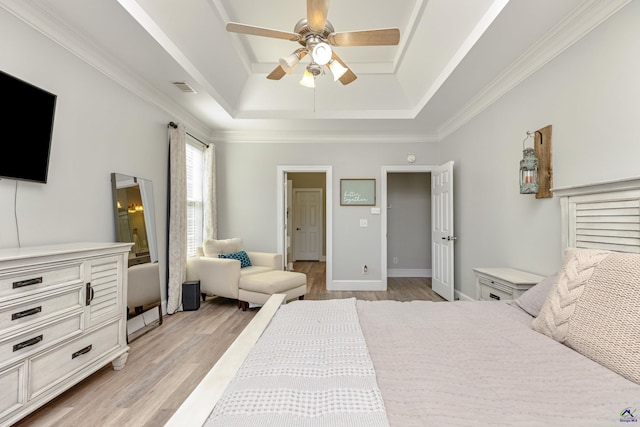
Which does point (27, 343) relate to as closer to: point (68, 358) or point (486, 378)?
point (68, 358)

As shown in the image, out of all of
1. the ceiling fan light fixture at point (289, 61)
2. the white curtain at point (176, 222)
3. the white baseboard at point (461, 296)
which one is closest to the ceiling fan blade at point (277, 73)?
the ceiling fan light fixture at point (289, 61)

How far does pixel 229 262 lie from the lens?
379 centimetres

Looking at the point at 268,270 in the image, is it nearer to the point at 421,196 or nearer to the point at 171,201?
the point at 171,201

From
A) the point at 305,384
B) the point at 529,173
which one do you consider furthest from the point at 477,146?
the point at 305,384

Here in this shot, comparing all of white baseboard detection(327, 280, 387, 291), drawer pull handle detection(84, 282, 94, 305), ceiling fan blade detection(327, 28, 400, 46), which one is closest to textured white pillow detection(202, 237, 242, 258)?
white baseboard detection(327, 280, 387, 291)

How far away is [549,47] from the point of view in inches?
95.2

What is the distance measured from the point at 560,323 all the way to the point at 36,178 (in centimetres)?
311

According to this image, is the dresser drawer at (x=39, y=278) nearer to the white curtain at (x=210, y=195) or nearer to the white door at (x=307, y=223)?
the white curtain at (x=210, y=195)

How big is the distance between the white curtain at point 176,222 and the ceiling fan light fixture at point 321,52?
2309 mm

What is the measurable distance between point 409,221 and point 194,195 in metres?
4.22

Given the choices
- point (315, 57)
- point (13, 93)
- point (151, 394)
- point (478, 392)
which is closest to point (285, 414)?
point (478, 392)

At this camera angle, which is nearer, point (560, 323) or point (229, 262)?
point (560, 323)

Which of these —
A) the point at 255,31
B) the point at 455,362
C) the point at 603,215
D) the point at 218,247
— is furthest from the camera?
the point at 218,247

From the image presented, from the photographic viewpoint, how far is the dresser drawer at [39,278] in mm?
1501
